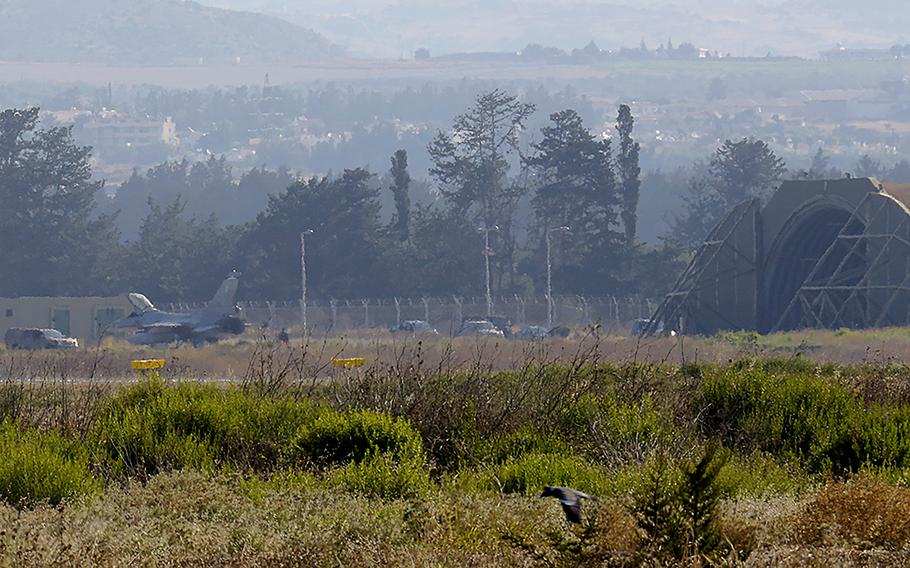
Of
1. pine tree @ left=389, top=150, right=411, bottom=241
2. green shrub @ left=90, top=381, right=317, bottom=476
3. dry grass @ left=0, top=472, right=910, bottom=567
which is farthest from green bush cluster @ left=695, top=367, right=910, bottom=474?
pine tree @ left=389, top=150, right=411, bottom=241

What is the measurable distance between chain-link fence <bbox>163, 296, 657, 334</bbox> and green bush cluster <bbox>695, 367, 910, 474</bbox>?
43865mm

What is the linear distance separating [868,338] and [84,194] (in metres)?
51.4

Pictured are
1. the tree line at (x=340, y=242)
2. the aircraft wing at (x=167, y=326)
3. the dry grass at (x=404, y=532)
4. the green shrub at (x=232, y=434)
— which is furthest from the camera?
the tree line at (x=340, y=242)

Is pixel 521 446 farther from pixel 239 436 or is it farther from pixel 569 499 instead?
pixel 569 499

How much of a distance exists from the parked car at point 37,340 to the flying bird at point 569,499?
150 feet

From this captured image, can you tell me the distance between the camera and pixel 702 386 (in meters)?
21.4

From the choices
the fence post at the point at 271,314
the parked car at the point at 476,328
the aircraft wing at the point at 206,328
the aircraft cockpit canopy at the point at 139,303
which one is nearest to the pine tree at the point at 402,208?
the fence post at the point at 271,314

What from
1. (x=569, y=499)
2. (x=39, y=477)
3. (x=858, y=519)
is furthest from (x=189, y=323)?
(x=858, y=519)

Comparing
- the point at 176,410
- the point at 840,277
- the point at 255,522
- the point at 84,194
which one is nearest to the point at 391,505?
the point at 255,522

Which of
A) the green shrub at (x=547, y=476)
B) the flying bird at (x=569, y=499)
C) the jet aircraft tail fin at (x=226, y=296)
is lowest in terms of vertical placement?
the jet aircraft tail fin at (x=226, y=296)

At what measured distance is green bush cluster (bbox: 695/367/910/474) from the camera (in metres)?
17.1

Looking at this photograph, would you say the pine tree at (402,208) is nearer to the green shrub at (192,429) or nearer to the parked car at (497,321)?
the parked car at (497,321)

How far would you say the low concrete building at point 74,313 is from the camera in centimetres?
7338

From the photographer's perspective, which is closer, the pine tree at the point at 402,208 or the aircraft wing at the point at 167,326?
the aircraft wing at the point at 167,326
